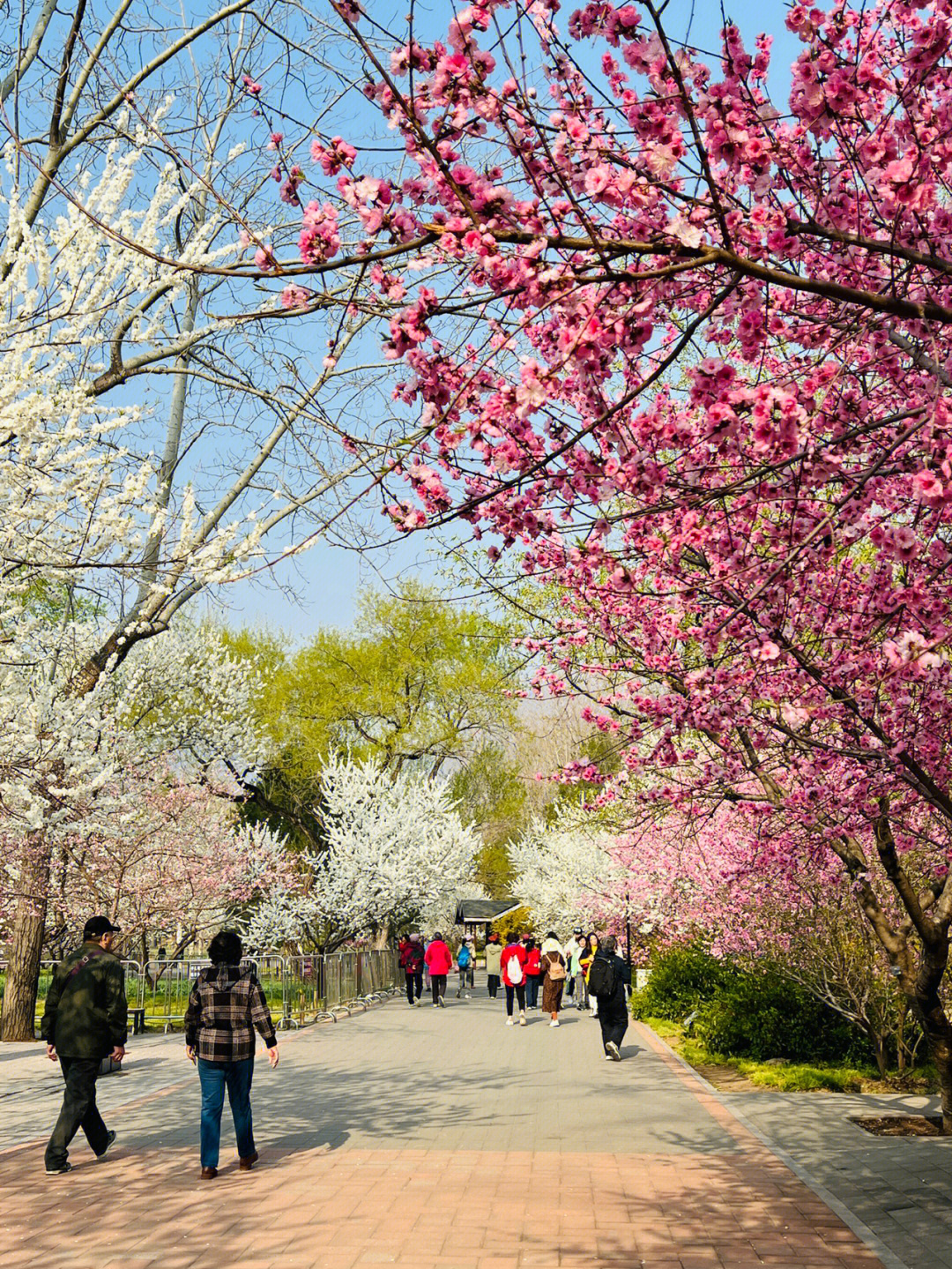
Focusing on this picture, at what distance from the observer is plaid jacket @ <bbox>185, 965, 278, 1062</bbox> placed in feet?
27.8

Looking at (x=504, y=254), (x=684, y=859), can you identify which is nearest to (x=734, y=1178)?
(x=504, y=254)

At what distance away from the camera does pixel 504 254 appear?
13.7 ft

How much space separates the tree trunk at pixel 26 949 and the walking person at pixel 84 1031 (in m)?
7.77

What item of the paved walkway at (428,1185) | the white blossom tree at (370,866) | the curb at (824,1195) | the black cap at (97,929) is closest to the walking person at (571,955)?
the white blossom tree at (370,866)

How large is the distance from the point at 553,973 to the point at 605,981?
589 cm

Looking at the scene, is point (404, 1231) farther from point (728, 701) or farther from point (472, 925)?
point (472, 925)

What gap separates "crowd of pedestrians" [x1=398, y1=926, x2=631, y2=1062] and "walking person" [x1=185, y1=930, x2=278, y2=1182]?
7.78 m

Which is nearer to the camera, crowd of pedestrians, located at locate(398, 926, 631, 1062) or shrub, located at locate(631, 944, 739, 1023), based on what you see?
crowd of pedestrians, located at locate(398, 926, 631, 1062)

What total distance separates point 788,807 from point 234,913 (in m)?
28.9

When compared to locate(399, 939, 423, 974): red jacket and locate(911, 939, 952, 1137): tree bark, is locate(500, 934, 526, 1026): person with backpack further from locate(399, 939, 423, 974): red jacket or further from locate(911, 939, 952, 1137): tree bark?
locate(911, 939, 952, 1137): tree bark

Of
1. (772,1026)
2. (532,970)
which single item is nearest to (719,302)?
(772,1026)

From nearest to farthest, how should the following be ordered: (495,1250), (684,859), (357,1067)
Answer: (495,1250) → (357,1067) → (684,859)

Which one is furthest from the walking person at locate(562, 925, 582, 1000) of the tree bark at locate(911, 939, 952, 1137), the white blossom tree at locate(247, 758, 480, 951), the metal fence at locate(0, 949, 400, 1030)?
the tree bark at locate(911, 939, 952, 1137)

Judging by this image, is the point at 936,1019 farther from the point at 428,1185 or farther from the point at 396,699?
the point at 396,699
